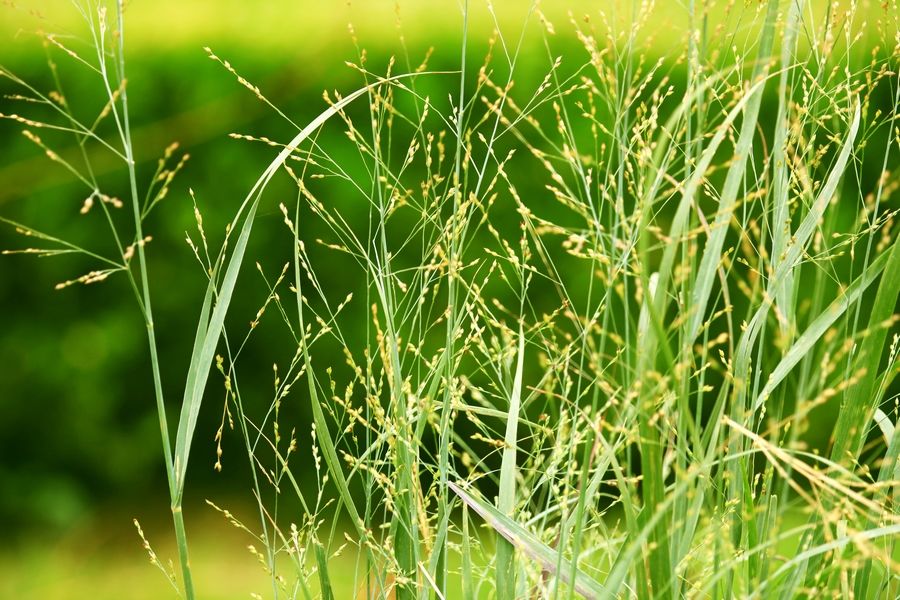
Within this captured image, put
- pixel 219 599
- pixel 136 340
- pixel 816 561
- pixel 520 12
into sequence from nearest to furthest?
1. pixel 816 561
2. pixel 219 599
3. pixel 136 340
4. pixel 520 12

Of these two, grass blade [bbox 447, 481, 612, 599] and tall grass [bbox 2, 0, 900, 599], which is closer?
tall grass [bbox 2, 0, 900, 599]

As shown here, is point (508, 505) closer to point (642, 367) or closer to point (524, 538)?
point (524, 538)

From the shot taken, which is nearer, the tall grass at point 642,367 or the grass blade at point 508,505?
the tall grass at point 642,367

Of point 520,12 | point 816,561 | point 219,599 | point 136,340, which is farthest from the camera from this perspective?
point 520,12

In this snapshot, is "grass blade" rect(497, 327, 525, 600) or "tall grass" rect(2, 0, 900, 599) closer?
"tall grass" rect(2, 0, 900, 599)

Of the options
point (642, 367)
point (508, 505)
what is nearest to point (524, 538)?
point (508, 505)

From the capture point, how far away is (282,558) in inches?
124

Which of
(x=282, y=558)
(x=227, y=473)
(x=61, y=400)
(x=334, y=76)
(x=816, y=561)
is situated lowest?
(x=282, y=558)

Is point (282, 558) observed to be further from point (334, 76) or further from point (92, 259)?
point (334, 76)

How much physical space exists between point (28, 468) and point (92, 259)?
2.15 ft

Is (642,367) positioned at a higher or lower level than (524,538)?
higher

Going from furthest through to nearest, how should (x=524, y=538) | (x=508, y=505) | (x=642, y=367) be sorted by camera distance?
1. (x=508, y=505)
2. (x=524, y=538)
3. (x=642, y=367)

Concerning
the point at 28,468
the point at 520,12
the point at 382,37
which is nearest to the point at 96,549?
the point at 28,468

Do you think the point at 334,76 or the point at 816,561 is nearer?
the point at 816,561
